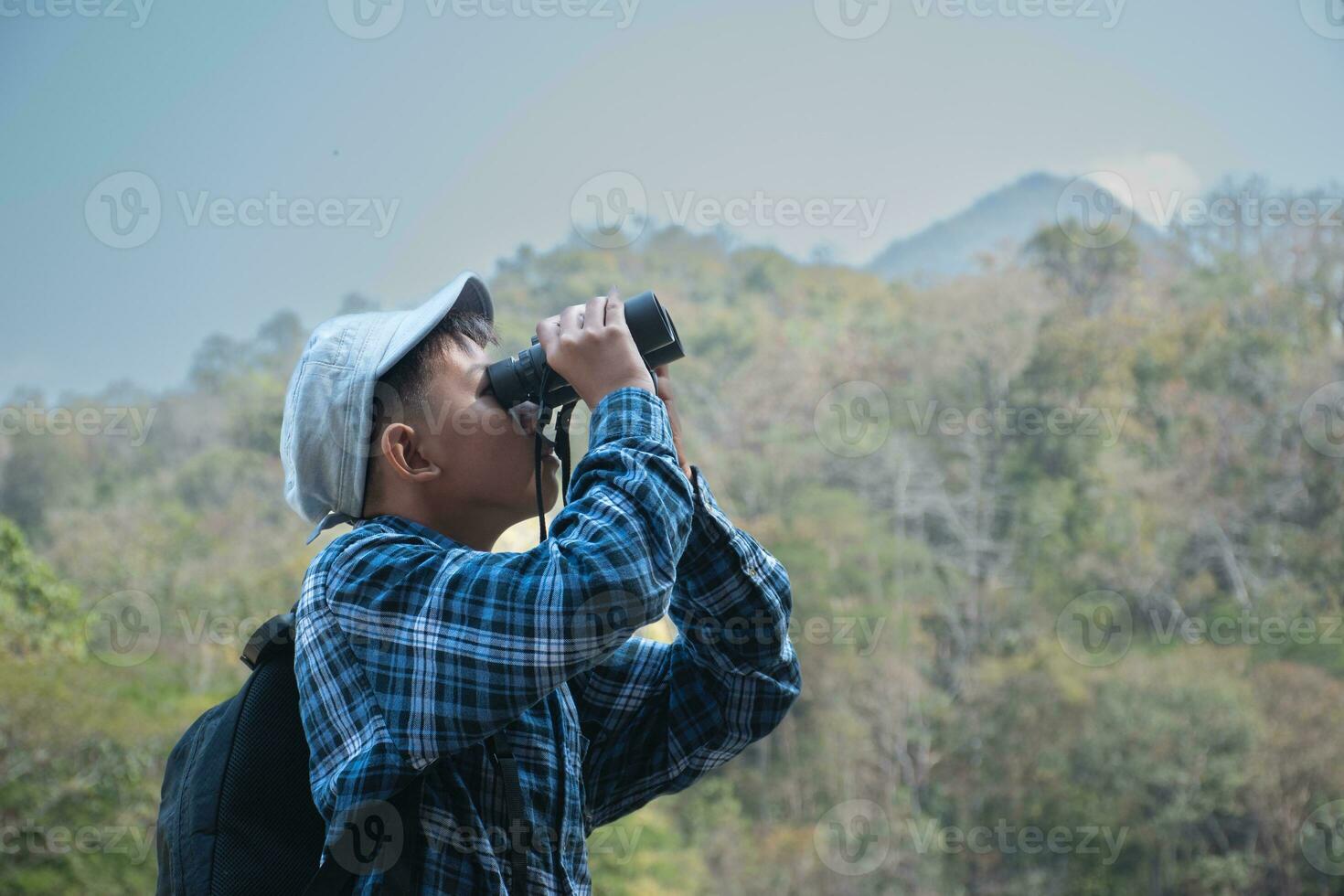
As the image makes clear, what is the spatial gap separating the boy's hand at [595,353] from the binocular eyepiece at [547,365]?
0.03 m

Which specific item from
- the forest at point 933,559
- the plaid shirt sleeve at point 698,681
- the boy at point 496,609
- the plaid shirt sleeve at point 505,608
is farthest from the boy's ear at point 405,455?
the forest at point 933,559

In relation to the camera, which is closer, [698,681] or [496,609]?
[496,609]

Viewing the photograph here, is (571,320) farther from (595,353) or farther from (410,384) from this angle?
(410,384)

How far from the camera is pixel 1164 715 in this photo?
27.8ft

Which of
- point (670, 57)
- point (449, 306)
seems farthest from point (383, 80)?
point (449, 306)

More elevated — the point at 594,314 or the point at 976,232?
the point at 976,232

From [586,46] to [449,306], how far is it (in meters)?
9.29

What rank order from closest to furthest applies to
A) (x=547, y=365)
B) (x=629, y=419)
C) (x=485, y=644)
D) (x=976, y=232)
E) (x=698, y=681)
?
1. (x=485, y=644)
2. (x=629, y=419)
3. (x=547, y=365)
4. (x=698, y=681)
5. (x=976, y=232)

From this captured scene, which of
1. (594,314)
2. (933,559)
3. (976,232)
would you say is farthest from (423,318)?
(976,232)

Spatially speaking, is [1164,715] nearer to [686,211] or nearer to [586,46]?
[686,211]

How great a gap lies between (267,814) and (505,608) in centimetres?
27

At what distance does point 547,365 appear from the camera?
3.56 ft

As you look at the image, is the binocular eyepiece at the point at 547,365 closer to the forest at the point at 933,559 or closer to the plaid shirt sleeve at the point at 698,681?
the plaid shirt sleeve at the point at 698,681

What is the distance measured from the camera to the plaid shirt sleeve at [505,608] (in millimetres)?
877
